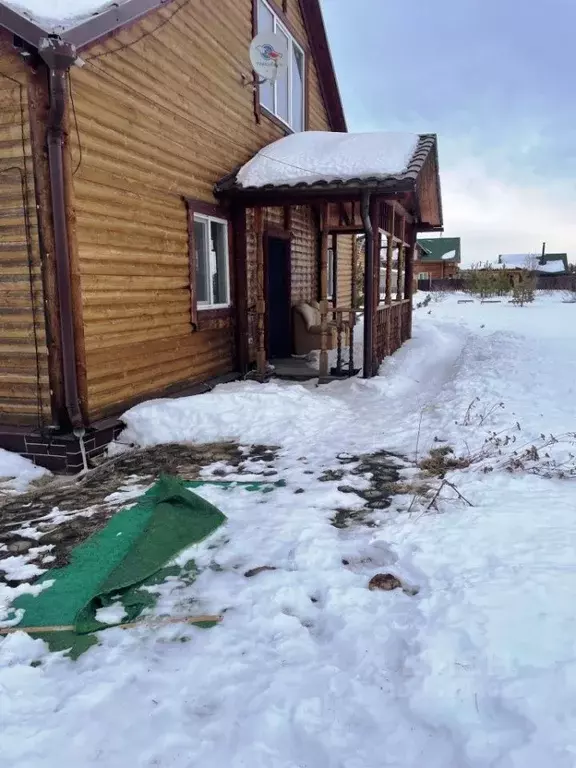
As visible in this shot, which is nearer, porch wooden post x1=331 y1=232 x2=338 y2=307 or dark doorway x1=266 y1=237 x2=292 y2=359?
dark doorway x1=266 y1=237 x2=292 y2=359

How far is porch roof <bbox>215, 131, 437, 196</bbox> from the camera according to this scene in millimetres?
7707

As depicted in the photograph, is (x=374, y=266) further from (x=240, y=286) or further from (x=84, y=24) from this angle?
(x=84, y=24)

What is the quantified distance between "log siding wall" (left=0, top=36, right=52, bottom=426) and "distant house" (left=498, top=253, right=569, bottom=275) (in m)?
53.1

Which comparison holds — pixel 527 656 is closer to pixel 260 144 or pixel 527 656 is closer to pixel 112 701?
pixel 112 701

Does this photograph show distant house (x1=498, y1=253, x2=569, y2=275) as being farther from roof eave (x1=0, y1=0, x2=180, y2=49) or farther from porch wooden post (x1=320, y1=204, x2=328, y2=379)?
roof eave (x1=0, y1=0, x2=180, y2=49)

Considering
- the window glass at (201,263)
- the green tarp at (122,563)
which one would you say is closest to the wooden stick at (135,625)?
the green tarp at (122,563)

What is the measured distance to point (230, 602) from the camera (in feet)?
9.67

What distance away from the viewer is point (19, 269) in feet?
17.0

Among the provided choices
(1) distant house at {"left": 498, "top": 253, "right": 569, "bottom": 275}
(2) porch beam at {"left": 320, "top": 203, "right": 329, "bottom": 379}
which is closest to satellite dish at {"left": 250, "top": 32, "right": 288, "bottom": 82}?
(2) porch beam at {"left": 320, "top": 203, "right": 329, "bottom": 379}

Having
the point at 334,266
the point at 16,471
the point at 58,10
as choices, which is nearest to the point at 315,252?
the point at 334,266

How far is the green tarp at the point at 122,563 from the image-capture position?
9.50 ft

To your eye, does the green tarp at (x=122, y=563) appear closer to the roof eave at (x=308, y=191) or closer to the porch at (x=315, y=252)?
the porch at (x=315, y=252)

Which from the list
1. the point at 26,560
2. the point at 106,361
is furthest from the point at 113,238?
the point at 26,560

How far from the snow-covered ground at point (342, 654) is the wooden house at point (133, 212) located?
210cm
